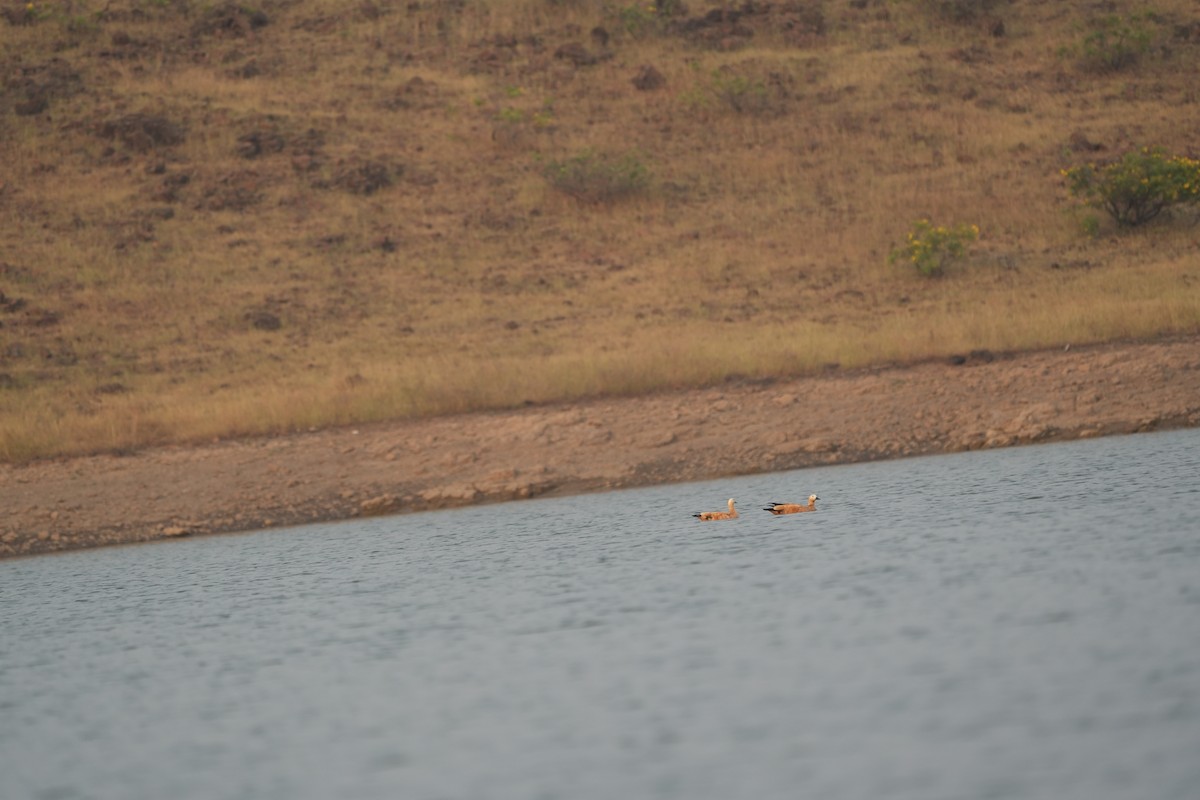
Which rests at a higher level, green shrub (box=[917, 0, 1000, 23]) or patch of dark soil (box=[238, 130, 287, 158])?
green shrub (box=[917, 0, 1000, 23])

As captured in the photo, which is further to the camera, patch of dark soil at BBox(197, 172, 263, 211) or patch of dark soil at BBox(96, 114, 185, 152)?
patch of dark soil at BBox(96, 114, 185, 152)

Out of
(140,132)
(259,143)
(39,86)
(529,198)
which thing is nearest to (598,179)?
(529,198)

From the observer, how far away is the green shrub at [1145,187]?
114 ft

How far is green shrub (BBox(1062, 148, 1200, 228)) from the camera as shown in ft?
114

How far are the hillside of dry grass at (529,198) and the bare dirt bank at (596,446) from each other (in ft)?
3.94

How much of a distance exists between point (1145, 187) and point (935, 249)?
541 centimetres

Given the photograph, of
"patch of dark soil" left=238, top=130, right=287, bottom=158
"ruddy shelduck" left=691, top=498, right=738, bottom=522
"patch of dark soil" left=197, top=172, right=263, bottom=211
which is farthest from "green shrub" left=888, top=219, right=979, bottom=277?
"patch of dark soil" left=238, top=130, right=287, bottom=158

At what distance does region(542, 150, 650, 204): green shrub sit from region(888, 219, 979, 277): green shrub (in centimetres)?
897

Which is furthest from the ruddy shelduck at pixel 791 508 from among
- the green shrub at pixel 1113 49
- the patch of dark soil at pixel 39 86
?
the patch of dark soil at pixel 39 86

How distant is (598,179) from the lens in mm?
41125

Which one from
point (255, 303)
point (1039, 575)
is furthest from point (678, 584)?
point (255, 303)

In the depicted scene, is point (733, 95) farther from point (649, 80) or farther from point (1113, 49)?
point (1113, 49)

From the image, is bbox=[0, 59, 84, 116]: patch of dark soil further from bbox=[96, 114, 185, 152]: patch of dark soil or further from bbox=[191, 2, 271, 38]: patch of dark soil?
bbox=[191, 2, 271, 38]: patch of dark soil

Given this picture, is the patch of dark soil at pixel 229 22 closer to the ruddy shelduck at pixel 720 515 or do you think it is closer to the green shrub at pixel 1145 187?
the green shrub at pixel 1145 187
